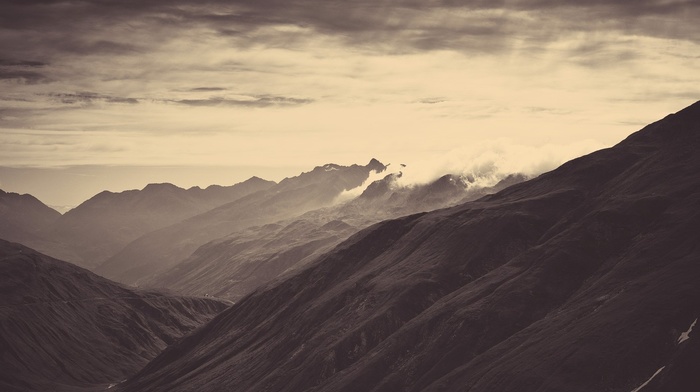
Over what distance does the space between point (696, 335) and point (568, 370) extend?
3348 centimetres

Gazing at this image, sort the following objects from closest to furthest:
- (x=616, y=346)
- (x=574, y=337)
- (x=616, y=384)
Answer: (x=616, y=384) → (x=616, y=346) → (x=574, y=337)

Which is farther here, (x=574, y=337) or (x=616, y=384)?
(x=574, y=337)

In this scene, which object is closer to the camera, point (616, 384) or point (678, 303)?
point (616, 384)

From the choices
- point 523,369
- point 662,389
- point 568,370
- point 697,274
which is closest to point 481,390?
point 523,369

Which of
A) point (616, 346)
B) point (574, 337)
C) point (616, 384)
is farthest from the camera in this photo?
point (574, 337)

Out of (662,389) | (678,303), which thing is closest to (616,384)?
(662,389)

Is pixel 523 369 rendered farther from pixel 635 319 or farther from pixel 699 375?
pixel 699 375

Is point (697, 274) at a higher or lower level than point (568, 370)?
higher

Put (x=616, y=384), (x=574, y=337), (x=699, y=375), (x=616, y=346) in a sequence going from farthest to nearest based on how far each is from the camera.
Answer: (x=574, y=337)
(x=616, y=346)
(x=616, y=384)
(x=699, y=375)

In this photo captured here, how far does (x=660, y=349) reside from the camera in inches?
6919

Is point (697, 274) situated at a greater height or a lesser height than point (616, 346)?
greater

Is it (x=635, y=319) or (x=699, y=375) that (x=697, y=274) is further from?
(x=699, y=375)

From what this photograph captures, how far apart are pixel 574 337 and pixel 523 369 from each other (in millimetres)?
17933

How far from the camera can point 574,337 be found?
194625mm
